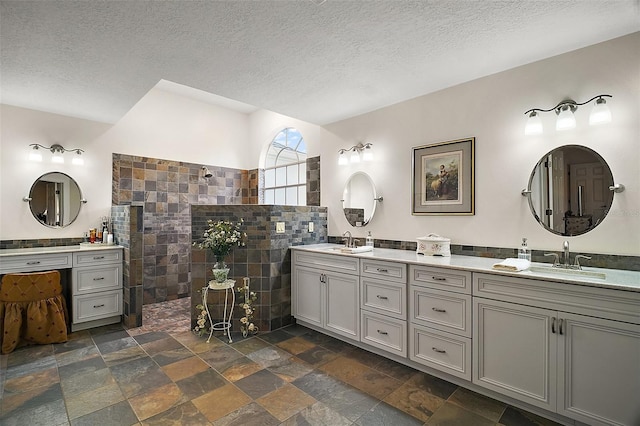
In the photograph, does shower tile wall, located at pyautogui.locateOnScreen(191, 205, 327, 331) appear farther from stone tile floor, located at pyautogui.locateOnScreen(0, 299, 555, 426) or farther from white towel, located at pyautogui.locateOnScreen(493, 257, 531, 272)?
white towel, located at pyautogui.locateOnScreen(493, 257, 531, 272)

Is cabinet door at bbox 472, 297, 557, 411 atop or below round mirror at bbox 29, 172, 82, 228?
below

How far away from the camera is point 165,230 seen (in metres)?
4.61

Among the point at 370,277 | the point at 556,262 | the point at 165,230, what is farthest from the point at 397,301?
the point at 165,230

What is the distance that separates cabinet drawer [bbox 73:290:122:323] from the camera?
3348 millimetres

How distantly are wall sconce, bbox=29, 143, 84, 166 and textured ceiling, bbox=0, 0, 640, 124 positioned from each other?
0.67m

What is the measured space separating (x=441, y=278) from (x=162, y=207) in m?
4.06

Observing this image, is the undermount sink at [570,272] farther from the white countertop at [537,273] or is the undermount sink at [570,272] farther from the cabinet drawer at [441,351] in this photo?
the cabinet drawer at [441,351]

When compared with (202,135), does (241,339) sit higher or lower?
lower

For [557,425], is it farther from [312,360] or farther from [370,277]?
[312,360]

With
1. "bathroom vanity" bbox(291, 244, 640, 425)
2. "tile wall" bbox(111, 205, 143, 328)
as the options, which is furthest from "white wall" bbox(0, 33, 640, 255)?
"tile wall" bbox(111, 205, 143, 328)

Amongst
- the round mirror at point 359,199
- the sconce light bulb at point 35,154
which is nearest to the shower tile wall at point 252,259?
the round mirror at point 359,199

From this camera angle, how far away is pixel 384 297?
2.70 m

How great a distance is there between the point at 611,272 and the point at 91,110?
5172 millimetres

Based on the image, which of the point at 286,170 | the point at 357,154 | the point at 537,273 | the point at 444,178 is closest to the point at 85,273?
the point at 286,170
